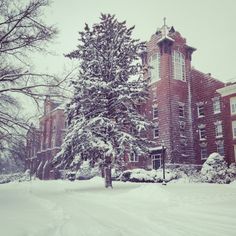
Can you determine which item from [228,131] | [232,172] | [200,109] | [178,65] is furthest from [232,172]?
[178,65]

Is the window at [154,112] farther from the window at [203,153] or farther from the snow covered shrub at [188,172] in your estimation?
the snow covered shrub at [188,172]

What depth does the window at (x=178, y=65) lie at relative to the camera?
40844mm

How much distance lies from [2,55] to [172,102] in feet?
A: 91.8

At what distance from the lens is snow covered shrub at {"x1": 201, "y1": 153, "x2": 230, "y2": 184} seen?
3058 cm

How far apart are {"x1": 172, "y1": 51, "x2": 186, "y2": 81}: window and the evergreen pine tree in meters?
18.1

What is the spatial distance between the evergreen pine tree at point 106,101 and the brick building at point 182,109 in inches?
589

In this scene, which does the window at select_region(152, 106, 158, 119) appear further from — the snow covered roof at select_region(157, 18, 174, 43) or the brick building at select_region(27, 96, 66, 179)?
the brick building at select_region(27, 96, 66, 179)

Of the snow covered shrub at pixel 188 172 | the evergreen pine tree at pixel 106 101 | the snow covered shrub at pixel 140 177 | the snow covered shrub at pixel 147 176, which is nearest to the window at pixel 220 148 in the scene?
the snow covered shrub at pixel 188 172

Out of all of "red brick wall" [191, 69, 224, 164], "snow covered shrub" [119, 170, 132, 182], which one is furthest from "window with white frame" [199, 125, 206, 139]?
"snow covered shrub" [119, 170, 132, 182]

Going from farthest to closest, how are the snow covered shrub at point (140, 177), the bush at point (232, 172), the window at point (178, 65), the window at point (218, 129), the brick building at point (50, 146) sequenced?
1. the brick building at point (50, 146)
2. the window at point (178, 65)
3. the window at point (218, 129)
4. the bush at point (232, 172)
5. the snow covered shrub at point (140, 177)

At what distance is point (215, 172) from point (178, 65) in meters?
16.7

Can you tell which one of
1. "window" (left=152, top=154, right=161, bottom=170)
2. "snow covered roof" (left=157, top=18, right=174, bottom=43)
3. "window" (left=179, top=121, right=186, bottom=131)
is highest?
"snow covered roof" (left=157, top=18, right=174, bottom=43)

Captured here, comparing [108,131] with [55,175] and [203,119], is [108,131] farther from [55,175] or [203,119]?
[55,175]

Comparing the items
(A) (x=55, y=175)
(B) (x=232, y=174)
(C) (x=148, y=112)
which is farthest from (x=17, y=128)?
(A) (x=55, y=175)
